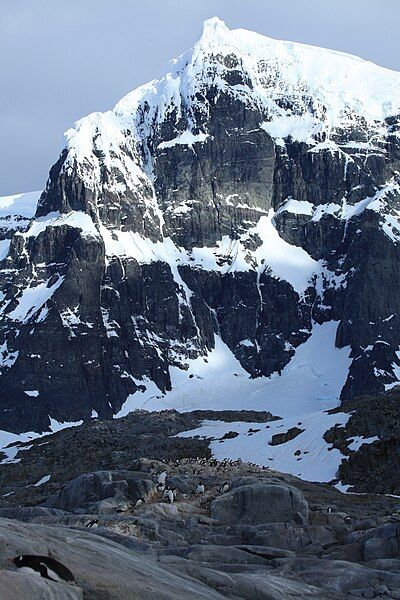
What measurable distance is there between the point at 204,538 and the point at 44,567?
84.0 feet

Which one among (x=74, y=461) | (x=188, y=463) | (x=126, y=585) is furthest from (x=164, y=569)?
(x=74, y=461)

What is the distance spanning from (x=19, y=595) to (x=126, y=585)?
150 inches

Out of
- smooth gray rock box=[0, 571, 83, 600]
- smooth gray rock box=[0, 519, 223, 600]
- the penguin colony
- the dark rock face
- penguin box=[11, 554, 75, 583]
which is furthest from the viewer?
the dark rock face

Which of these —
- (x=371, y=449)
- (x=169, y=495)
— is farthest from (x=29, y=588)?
(x=371, y=449)

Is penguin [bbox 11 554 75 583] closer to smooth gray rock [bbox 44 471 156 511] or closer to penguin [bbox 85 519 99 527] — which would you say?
penguin [bbox 85 519 99 527]

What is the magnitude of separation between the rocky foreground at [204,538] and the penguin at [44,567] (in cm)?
28

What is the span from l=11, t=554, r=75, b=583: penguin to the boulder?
30819 mm

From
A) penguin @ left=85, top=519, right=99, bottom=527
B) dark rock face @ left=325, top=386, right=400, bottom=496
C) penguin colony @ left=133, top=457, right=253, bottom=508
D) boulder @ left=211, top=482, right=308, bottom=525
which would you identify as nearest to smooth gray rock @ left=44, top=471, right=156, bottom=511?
penguin colony @ left=133, top=457, right=253, bottom=508

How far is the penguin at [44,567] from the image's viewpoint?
63.4ft

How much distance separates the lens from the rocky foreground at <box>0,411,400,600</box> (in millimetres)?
21688

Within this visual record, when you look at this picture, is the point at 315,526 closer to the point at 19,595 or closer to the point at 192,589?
the point at 192,589

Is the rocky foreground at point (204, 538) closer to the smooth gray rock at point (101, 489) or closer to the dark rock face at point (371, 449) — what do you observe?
the smooth gray rock at point (101, 489)

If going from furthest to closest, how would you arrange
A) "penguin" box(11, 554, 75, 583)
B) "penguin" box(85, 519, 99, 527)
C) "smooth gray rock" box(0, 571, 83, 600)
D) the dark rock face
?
1. the dark rock face
2. "penguin" box(85, 519, 99, 527)
3. "penguin" box(11, 554, 75, 583)
4. "smooth gray rock" box(0, 571, 83, 600)

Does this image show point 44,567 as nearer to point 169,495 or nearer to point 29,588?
point 29,588
